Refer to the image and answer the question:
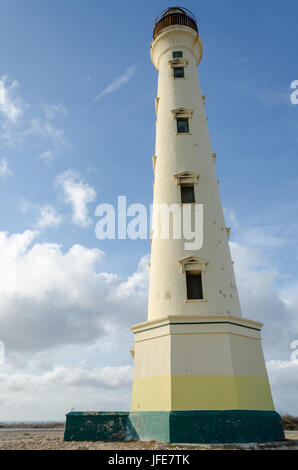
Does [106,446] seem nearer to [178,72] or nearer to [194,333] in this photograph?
[194,333]

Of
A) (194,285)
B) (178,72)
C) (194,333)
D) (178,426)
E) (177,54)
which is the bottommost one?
(178,426)

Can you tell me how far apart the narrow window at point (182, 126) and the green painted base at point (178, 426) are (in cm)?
1388

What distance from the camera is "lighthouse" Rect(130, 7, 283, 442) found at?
512 inches

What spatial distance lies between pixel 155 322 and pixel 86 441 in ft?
16.8

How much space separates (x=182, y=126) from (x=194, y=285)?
30.1 ft

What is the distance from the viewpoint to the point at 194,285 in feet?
52.9

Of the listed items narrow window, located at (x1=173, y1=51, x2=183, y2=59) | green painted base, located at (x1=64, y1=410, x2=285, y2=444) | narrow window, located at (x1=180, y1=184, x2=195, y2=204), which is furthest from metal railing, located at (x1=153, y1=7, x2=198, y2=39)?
green painted base, located at (x1=64, y1=410, x2=285, y2=444)

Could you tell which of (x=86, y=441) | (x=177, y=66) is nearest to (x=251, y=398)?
(x=86, y=441)

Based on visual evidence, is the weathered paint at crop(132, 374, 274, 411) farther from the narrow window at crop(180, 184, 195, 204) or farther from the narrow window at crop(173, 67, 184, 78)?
the narrow window at crop(173, 67, 184, 78)

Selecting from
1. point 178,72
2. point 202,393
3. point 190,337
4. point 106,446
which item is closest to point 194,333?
point 190,337

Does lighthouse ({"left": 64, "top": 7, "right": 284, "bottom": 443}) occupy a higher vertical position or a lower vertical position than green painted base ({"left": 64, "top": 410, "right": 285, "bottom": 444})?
higher

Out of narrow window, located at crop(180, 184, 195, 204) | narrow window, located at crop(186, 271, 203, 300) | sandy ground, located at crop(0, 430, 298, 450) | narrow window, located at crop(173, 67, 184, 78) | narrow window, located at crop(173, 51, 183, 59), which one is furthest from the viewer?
narrow window, located at crop(173, 51, 183, 59)

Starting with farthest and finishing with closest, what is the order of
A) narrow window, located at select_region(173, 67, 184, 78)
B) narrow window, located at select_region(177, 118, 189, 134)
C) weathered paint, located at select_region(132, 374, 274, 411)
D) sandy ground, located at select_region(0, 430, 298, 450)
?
narrow window, located at select_region(173, 67, 184, 78)
narrow window, located at select_region(177, 118, 189, 134)
weathered paint, located at select_region(132, 374, 274, 411)
sandy ground, located at select_region(0, 430, 298, 450)
